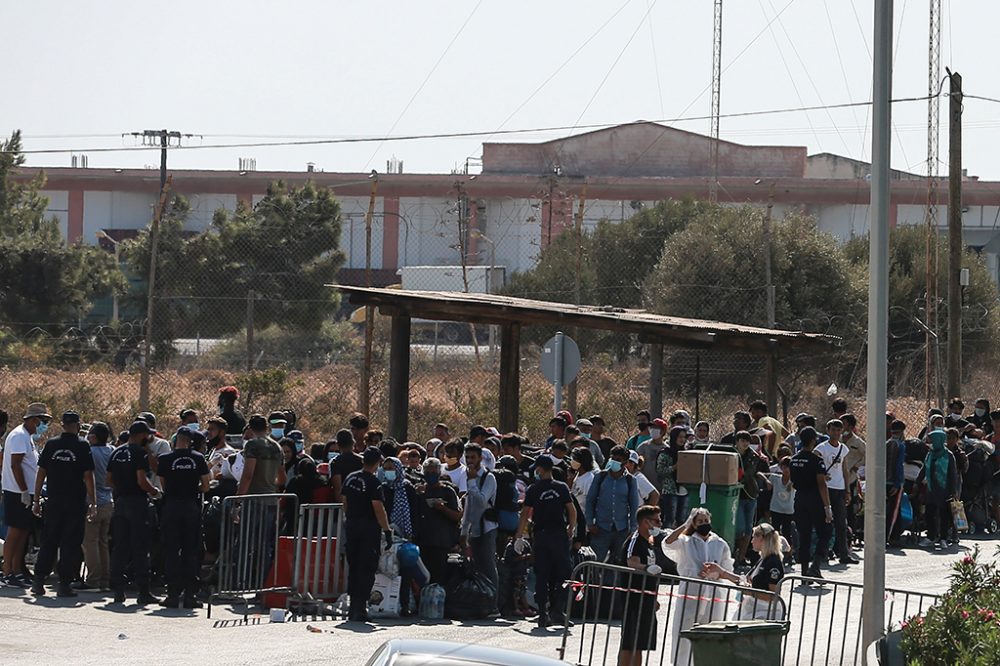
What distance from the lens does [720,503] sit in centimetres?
1633

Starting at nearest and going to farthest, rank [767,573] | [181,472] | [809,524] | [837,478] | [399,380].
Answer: [767,573]
[181,472]
[809,524]
[837,478]
[399,380]

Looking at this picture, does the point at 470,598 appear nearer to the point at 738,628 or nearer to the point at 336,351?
the point at 738,628

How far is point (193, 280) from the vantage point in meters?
38.8

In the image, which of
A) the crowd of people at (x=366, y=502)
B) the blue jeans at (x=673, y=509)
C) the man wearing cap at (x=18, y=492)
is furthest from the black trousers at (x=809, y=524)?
the man wearing cap at (x=18, y=492)

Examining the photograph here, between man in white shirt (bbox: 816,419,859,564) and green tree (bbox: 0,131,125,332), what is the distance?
1973 cm

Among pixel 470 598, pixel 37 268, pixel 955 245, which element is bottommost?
pixel 470 598

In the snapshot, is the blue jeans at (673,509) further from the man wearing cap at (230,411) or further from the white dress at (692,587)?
the man wearing cap at (230,411)

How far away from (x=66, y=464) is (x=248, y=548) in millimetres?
1938

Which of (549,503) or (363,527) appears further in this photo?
(363,527)

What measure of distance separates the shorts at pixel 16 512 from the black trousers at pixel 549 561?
532 cm

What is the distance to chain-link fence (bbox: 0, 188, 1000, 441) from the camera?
25.2 meters

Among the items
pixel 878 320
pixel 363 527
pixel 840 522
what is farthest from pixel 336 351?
pixel 878 320

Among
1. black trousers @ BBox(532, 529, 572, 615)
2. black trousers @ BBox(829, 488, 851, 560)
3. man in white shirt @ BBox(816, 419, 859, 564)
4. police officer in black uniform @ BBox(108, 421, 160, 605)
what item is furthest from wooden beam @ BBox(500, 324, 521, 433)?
police officer in black uniform @ BBox(108, 421, 160, 605)

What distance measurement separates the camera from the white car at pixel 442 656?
7.82 metres
